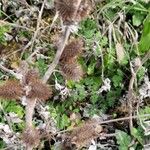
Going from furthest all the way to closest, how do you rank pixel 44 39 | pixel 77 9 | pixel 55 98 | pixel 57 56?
pixel 44 39
pixel 55 98
pixel 57 56
pixel 77 9

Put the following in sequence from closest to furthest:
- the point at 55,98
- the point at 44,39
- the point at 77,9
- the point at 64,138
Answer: the point at 77,9, the point at 64,138, the point at 55,98, the point at 44,39

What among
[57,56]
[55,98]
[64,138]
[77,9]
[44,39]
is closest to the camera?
[77,9]

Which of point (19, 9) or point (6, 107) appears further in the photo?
point (19, 9)

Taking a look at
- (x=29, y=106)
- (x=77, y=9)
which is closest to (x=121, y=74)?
(x=29, y=106)

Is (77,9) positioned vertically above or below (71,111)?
above

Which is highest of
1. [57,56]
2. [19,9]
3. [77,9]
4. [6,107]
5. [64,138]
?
[19,9]

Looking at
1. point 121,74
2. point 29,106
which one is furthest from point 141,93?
point 29,106

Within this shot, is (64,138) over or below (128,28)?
below

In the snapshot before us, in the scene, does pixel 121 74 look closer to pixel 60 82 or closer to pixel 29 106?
pixel 60 82

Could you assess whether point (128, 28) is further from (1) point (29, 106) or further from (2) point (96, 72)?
(1) point (29, 106)
